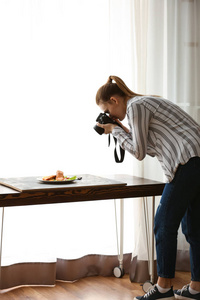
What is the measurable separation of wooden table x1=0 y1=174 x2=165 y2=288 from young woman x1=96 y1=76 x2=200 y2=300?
0.19 m

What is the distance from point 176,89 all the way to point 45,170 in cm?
113

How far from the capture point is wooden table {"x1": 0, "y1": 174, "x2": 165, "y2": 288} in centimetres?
224

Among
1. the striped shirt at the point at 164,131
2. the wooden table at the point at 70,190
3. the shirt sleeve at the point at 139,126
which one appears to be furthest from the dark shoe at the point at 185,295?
the shirt sleeve at the point at 139,126

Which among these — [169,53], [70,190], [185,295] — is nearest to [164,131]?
[70,190]

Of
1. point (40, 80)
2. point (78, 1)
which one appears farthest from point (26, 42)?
point (78, 1)

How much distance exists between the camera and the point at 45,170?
2988 millimetres

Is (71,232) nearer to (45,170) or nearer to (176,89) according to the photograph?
(45,170)

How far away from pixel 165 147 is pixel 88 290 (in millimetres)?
1071

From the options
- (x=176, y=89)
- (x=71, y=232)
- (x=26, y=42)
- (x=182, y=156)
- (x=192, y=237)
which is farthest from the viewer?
(x=176, y=89)

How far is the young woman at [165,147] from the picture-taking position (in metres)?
2.38

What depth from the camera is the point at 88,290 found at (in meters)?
2.88

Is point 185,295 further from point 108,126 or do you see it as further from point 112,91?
point 112,91

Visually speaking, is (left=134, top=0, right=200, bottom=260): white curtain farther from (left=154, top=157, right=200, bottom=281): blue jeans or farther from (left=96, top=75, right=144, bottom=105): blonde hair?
(left=154, top=157, right=200, bottom=281): blue jeans

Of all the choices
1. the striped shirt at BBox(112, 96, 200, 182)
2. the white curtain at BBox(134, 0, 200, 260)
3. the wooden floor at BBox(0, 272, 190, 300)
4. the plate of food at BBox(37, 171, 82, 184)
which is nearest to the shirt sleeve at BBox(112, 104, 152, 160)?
the striped shirt at BBox(112, 96, 200, 182)
